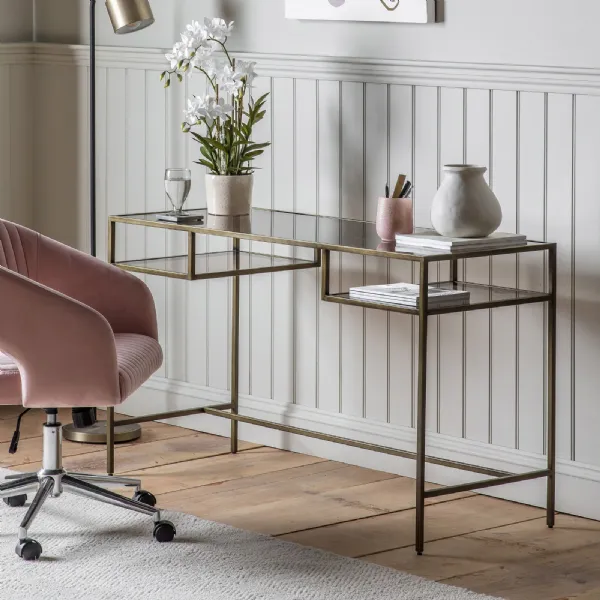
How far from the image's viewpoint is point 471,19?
11.5 ft

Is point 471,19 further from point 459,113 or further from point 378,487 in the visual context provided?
point 378,487

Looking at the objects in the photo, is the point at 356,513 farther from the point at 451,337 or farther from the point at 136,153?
the point at 136,153

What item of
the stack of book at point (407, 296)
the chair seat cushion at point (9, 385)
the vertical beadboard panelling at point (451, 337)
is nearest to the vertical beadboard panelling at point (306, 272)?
the vertical beadboard panelling at point (451, 337)

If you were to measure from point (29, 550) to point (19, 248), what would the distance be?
88cm

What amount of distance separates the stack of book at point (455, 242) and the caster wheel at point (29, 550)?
1086 mm

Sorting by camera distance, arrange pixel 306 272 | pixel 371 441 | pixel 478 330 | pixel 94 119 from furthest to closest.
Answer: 1. pixel 94 119
2. pixel 306 272
3. pixel 371 441
4. pixel 478 330

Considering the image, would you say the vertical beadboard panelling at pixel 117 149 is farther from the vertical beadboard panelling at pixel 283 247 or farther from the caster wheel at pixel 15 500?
the caster wheel at pixel 15 500

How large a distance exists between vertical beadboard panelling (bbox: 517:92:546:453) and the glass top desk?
0.14ft

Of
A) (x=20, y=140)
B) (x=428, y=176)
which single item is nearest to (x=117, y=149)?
(x=20, y=140)

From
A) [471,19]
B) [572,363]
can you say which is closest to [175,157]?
[471,19]

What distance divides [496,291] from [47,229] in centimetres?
196

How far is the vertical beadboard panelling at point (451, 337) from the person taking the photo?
3.56m

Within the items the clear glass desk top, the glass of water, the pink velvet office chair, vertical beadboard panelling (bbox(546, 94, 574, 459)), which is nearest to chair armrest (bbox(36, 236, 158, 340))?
the pink velvet office chair

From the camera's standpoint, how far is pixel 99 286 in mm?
3516
